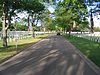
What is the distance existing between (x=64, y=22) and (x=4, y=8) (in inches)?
2211

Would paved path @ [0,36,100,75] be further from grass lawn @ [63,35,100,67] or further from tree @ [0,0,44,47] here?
tree @ [0,0,44,47]

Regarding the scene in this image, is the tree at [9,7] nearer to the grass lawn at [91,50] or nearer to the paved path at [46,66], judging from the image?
the grass lawn at [91,50]

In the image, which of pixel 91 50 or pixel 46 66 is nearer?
pixel 46 66

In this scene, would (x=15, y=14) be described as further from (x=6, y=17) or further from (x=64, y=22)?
(x=64, y=22)

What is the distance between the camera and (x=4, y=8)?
35.3m

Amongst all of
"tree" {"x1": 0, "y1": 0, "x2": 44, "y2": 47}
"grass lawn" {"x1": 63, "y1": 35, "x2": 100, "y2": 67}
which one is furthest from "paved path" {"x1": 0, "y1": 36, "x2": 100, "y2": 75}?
"tree" {"x1": 0, "y1": 0, "x2": 44, "y2": 47}

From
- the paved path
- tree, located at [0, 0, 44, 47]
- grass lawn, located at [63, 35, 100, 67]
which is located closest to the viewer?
the paved path

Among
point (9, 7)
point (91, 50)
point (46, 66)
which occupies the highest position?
point (9, 7)

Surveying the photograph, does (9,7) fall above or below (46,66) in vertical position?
above

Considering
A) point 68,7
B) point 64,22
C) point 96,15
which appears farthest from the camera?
point 64,22

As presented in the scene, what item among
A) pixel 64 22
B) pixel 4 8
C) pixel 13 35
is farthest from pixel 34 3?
pixel 64 22

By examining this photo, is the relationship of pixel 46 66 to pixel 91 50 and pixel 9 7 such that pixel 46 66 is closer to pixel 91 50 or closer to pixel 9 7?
pixel 91 50

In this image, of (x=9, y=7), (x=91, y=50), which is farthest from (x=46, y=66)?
(x=9, y=7)

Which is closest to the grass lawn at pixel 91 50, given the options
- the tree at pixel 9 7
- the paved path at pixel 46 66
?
the paved path at pixel 46 66
